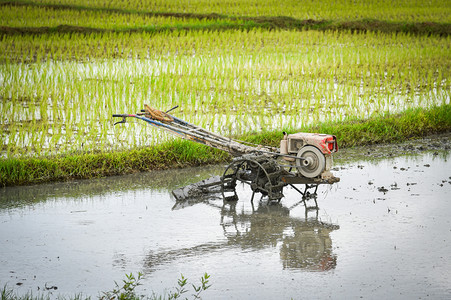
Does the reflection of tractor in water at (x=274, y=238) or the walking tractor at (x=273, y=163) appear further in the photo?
the walking tractor at (x=273, y=163)

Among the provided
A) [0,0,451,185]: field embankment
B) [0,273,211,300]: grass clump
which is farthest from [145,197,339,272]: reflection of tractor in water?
[0,0,451,185]: field embankment

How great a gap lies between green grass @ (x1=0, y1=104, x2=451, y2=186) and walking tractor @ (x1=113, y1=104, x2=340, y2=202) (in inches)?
40.7

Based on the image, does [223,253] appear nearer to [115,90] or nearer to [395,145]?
[395,145]

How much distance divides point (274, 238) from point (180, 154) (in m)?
2.79

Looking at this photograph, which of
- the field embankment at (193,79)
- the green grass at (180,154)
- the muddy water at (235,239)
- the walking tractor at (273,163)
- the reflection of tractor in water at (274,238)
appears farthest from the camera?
the field embankment at (193,79)

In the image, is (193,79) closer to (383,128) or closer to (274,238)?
(383,128)

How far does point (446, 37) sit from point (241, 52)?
6.43 metres

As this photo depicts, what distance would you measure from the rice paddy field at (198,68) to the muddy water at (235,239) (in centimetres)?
152

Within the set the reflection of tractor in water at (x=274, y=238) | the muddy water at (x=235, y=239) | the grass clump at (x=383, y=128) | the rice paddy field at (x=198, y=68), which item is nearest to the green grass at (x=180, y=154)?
the grass clump at (x=383, y=128)

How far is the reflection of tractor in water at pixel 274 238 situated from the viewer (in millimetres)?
4570

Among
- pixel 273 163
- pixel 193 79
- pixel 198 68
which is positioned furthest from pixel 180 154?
pixel 198 68

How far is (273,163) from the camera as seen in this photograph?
5863 mm

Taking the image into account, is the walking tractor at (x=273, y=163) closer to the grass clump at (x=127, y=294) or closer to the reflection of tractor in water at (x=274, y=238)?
the reflection of tractor in water at (x=274, y=238)

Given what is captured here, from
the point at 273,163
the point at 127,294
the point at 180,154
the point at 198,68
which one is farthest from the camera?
the point at 198,68
